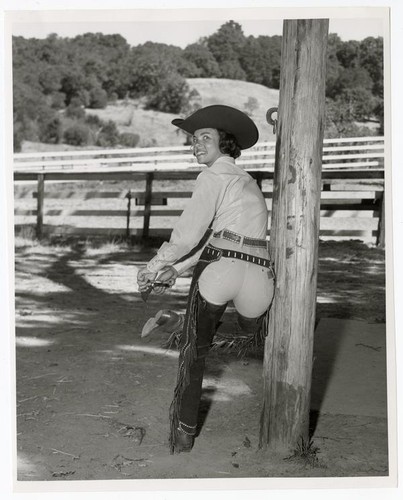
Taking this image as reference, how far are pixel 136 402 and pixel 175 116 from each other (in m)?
19.5

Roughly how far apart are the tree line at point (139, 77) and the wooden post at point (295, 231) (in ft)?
51.3

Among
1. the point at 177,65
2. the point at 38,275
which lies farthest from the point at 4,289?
the point at 177,65

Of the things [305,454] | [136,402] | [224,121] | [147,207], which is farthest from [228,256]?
[147,207]

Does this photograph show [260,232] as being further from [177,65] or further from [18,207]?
[177,65]

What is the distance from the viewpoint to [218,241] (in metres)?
3.46

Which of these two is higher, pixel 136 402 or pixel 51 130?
pixel 51 130

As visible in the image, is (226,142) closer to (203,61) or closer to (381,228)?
(381,228)

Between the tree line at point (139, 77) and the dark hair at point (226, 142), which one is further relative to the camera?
the tree line at point (139, 77)

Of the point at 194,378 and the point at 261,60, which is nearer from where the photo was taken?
the point at 194,378

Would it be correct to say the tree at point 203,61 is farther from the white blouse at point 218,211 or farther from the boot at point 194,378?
the boot at point 194,378

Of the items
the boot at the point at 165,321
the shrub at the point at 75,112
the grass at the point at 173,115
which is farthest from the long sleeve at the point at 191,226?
the shrub at the point at 75,112

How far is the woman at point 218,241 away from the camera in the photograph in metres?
3.37

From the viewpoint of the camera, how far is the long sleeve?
3.33 m

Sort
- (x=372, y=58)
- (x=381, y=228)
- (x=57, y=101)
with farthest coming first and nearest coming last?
(x=57, y=101) < (x=372, y=58) < (x=381, y=228)
